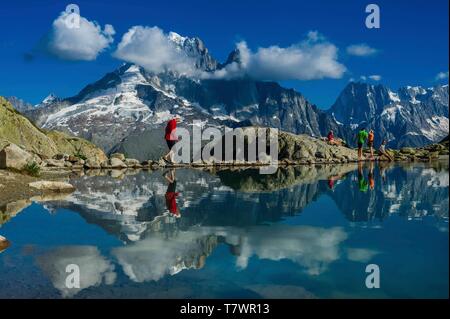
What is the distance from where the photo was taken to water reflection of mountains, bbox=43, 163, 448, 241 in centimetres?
1502

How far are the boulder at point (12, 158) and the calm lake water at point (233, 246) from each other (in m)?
11.4

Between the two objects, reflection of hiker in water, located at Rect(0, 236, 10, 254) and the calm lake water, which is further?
reflection of hiker in water, located at Rect(0, 236, 10, 254)

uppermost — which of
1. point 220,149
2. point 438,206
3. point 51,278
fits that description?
point 220,149

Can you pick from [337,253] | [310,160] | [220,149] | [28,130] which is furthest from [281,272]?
[28,130]

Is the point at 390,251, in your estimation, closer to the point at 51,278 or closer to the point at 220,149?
the point at 51,278

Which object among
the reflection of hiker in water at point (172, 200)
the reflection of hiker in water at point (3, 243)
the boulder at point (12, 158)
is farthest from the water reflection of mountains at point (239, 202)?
the boulder at point (12, 158)

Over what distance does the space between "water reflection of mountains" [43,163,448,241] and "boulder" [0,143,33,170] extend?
6.32m

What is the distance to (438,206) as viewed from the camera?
51.3 feet

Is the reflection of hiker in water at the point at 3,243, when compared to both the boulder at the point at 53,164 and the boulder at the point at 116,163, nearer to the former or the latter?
the boulder at the point at 53,164

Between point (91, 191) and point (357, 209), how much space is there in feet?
45.8

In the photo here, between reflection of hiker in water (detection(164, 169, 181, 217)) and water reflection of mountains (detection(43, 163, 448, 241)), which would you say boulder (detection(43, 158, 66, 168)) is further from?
reflection of hiker in water (detection(164, 169, 181, 217))

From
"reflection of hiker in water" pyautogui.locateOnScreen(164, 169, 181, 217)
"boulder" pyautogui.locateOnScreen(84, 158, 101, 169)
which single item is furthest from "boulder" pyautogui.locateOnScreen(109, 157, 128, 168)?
"reflection of hiker in water" pyautogui.locateOnScreen(164, 169, 181, 217)

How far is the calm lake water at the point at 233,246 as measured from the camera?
8734 millimetres

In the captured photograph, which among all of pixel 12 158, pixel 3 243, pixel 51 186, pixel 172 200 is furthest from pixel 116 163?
pixel 3 243
